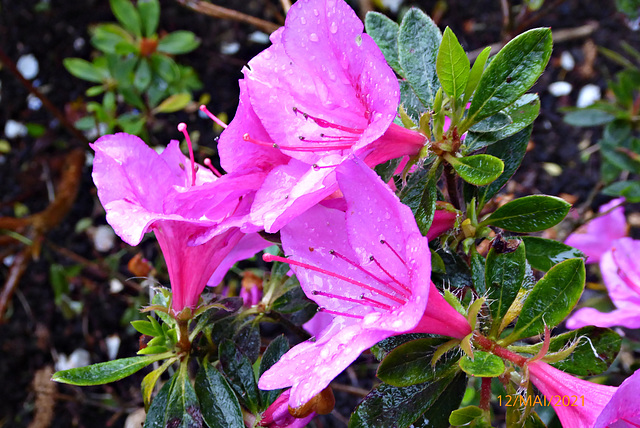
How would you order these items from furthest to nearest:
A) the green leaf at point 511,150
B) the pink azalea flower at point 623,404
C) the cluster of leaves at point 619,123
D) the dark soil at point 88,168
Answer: the dark soil at point 88,168
the cluster of leaves at point 619,123
the green leaf at point 511,150
the pink azalea flower at point 623,404

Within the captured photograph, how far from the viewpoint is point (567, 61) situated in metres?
2.88

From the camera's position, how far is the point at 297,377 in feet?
2.58

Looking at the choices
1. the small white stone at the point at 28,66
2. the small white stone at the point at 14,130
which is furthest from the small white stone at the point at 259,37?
the small white stone at the point at 14,130

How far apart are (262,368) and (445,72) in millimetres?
638

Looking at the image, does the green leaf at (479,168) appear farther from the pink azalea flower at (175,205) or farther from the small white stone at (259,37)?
the small white stone at (259,37)

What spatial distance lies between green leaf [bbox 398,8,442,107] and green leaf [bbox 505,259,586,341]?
346mm

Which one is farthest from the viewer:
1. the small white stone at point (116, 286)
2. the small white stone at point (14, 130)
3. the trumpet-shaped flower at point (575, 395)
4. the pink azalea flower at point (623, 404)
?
the small white stone at point (14, 130)

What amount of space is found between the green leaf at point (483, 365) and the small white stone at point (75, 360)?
84.2 inches

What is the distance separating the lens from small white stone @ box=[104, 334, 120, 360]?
2486 millimetres

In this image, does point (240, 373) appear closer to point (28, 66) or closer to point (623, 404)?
point (623, 404)

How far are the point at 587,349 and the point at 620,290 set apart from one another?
0.42 meters

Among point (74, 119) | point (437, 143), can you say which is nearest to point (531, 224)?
point (437, 143)

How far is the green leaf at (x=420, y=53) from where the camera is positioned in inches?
37.7

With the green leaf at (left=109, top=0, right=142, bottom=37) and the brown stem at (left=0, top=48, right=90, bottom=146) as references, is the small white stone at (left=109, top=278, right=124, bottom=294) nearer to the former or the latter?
the brown stem at (left=0, top=48, right=90, bottom=146)
